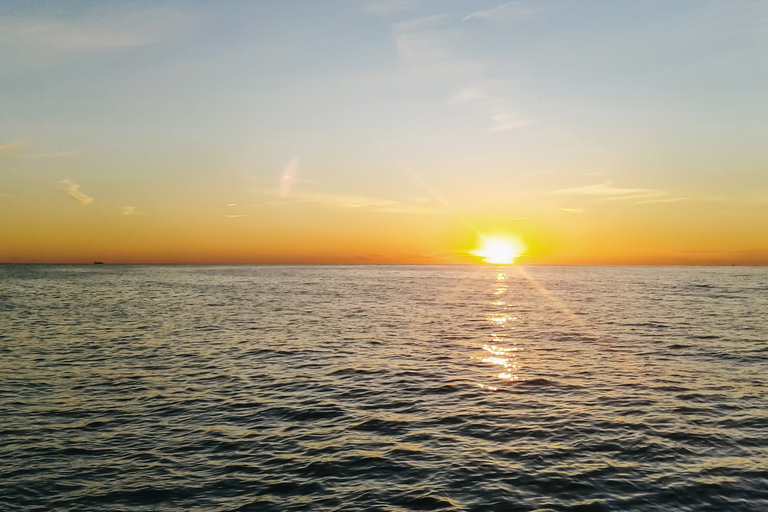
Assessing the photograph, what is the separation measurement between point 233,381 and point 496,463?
50.2 ft

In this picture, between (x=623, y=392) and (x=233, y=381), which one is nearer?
(x=623, y=392)

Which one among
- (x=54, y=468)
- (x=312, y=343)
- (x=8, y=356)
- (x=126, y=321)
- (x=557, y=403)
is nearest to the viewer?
(x=54, y=468)

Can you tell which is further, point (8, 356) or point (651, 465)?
point (8, 356)

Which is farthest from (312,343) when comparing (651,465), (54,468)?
(651,465)

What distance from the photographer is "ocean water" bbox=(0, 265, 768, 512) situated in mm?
13141

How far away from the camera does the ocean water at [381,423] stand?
13.1 m

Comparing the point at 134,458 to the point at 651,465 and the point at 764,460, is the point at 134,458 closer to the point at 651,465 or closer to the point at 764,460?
the point at 651,465

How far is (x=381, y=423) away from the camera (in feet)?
62.1

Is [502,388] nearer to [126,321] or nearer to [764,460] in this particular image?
[764,460]

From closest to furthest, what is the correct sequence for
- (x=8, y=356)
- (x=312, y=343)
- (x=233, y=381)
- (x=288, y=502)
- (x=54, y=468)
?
(x=288, y=502)
(x=54, y=468)
(x=233, y=381)
(x=8, y=356)
(x=312, y=343)

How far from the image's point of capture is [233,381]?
83.1 feet

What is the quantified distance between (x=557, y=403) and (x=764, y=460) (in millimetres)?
7519

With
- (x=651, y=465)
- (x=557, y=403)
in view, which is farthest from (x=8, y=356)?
(x=651, y=465)

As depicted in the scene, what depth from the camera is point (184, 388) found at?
23781mm
